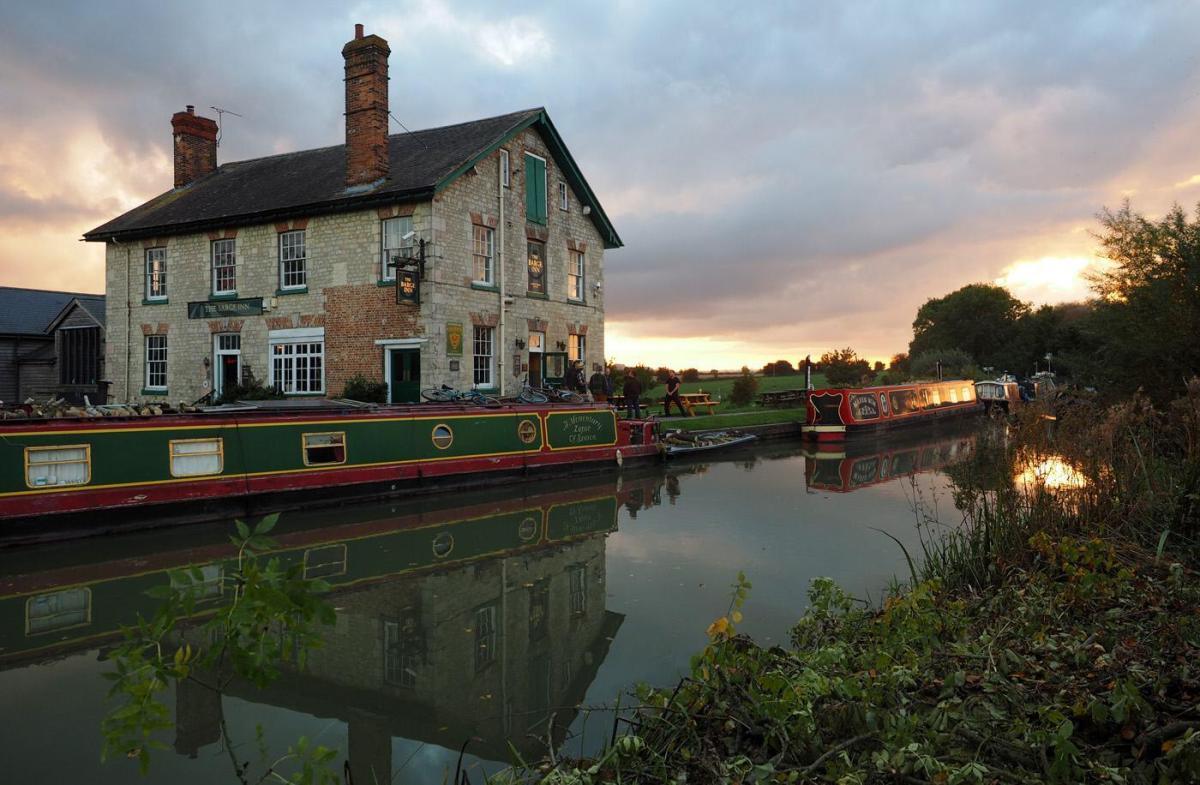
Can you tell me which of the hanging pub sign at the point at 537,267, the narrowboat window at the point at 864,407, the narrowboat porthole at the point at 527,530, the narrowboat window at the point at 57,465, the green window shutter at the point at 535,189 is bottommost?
the narrowboat porthole at the point at 527,530

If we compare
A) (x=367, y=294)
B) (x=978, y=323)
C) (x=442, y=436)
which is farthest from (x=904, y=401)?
(x=978, y=323)

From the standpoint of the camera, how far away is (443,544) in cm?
907

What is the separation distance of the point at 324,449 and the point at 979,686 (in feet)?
33.3

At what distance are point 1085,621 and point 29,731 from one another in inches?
229

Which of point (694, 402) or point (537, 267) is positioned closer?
Answer: point (537, 267)

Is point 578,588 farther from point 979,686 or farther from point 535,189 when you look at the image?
point 535,189

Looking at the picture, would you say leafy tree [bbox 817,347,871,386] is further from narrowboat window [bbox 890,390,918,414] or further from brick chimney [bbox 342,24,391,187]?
brick chimney [bbox 342,24,391,187]

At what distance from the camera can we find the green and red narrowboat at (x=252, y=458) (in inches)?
356

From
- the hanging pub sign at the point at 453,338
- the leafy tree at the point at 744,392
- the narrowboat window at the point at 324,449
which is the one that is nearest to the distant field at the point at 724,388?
the leafy tree at the point at 744,392

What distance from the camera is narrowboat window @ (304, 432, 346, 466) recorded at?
37.2 ft

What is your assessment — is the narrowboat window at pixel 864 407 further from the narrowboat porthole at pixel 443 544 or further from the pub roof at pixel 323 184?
the narrowboat porthole at pixel 443 544

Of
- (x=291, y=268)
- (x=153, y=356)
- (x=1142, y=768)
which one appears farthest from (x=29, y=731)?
(x=153, y=356)

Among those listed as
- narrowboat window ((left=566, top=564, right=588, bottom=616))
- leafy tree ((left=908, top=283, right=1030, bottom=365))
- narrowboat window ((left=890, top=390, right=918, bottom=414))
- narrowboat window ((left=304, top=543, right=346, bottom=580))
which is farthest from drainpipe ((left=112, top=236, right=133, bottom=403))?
leafy tree ((left=908, top=283, right=1030, bottom=365))

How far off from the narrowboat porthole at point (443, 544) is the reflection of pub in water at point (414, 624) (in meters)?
0.03
